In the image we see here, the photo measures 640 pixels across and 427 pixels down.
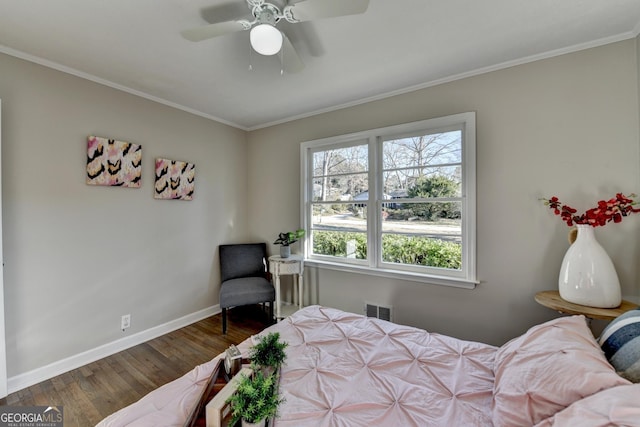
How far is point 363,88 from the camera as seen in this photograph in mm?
2510

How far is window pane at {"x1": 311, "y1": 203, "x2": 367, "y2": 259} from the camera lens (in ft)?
9.44

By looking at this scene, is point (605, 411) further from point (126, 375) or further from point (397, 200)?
point (126, 375)

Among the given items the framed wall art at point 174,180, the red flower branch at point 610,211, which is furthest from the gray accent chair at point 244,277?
the red flower branch at point 610,211

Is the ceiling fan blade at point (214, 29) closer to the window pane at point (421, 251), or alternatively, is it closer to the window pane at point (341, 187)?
the window pane at point (341, 187)

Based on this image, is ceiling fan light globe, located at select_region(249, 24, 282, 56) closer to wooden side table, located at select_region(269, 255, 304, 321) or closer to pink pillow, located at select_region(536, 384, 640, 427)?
pink pillow, located at select_region(536, 384, 640, 427)

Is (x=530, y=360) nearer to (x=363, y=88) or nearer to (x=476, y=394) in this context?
(x=476, y=394)

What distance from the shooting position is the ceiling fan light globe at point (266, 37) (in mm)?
1292

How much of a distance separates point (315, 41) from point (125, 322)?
3020 millimetres

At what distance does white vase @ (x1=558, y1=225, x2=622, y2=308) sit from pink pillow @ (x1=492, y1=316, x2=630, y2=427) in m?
0.68

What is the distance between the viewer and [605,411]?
2.17ft

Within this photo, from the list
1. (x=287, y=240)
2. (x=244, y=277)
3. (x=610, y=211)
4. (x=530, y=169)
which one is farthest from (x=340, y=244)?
(x=610, y=211)

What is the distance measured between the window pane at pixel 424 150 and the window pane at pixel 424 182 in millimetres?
68

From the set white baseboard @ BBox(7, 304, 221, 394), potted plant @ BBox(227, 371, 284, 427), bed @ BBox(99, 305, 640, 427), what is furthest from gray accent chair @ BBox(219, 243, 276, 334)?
potted plant @ BBox(227, 371, 284, 427)

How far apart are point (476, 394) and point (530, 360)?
25 centimetres
